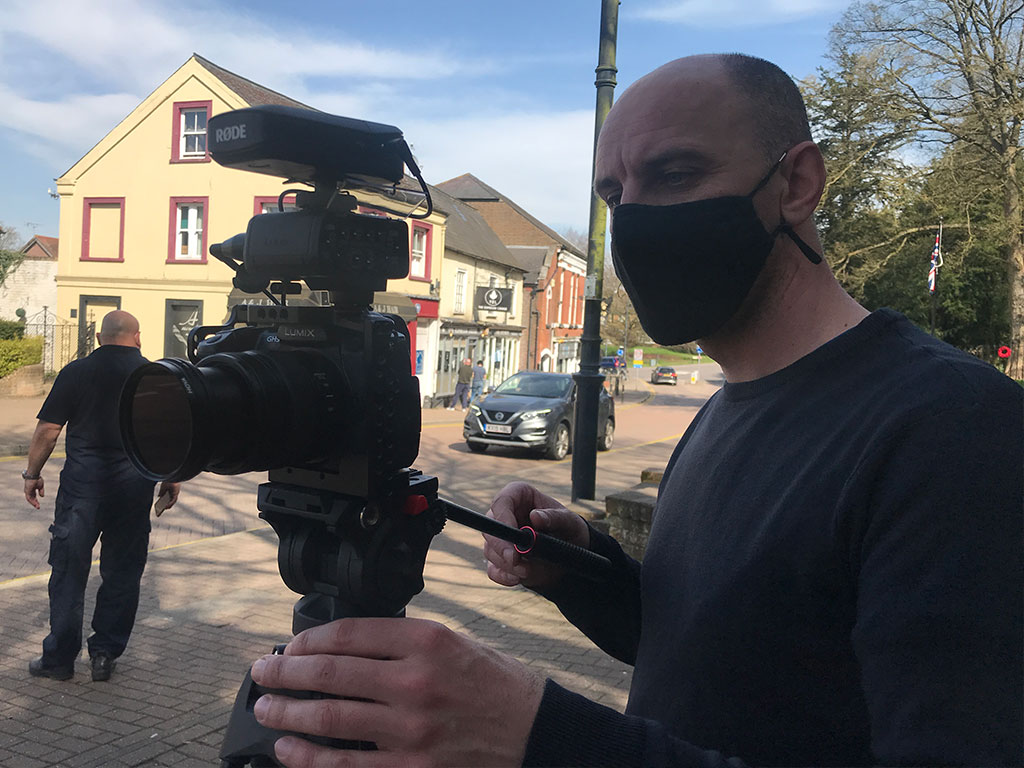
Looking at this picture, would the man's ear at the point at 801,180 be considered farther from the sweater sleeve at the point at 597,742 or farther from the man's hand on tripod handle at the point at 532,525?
the sweater sleeve at the point at 597,742

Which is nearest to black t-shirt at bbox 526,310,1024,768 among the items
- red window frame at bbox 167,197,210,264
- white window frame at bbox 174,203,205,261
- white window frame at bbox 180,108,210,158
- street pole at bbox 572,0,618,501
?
street pole at bbox 572,0,618,501

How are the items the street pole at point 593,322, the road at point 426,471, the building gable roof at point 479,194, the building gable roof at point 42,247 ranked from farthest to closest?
the building gable roof at point 42,247
the building gable roof at point 479,194
the road at point 426,471
the street pole at point 593,322

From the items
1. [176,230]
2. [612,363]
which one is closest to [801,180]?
[176,230]

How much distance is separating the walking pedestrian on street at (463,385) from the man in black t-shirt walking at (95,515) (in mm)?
20814

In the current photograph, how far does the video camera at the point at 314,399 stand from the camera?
113cm

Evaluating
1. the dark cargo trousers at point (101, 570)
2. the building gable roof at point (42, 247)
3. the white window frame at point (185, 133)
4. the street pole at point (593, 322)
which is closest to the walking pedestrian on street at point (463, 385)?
the white window frame at point (185, 133)

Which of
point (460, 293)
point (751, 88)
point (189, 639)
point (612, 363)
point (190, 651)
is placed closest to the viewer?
point (751, 88)

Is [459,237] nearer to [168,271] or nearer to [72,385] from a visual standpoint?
[168,271]

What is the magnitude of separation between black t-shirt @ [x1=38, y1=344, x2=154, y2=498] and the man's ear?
4.82 meters

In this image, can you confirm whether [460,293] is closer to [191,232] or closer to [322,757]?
[191,232]

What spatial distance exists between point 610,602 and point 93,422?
191 inches

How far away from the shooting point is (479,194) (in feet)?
163

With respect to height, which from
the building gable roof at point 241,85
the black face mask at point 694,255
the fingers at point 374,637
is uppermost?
the building gable roof at point 241,85

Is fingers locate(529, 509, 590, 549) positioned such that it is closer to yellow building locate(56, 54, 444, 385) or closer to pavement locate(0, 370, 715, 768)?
pavement locate(0, 370, 715, 768)
